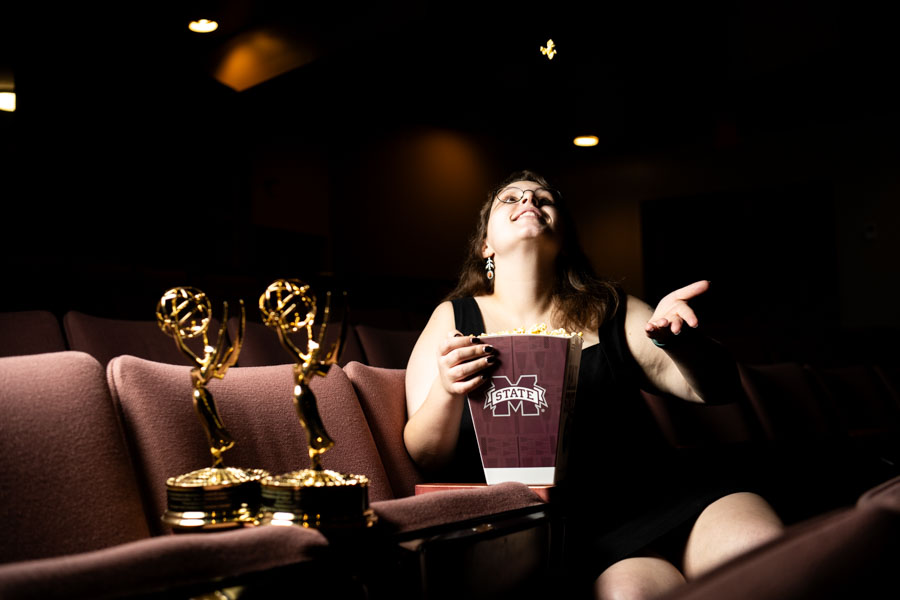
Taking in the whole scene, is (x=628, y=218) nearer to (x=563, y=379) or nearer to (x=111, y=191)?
→ (x=111, y=191)

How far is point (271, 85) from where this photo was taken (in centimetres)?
578

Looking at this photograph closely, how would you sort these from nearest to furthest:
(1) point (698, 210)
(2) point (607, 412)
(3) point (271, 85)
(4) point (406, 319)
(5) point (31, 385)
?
(5) point (31, 385)
(2) point (607, 412)
(4) point (406, 319)
(3) point (271, 85)
(1) point (698, 210)

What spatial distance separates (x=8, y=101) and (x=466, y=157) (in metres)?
4.00

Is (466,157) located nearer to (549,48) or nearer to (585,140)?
(585,140)

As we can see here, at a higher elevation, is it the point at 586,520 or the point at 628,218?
the point at 628,218

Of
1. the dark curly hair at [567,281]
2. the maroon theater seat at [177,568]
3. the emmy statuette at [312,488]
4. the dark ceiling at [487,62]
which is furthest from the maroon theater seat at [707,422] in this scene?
the dark ceiling at [487,62]

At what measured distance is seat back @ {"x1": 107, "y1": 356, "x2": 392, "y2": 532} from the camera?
31.6 inches

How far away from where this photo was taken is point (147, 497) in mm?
780

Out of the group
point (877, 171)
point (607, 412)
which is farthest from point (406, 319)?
point (877, 171)

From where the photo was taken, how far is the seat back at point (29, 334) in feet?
5.35

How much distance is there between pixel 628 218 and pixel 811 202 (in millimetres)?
1736

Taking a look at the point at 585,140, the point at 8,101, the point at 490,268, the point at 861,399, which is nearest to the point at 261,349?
Answer: the point at 490,268

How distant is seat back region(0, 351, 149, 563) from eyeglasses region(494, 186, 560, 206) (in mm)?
898

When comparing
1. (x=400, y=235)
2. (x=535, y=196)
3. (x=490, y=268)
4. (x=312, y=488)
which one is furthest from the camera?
(x=400, y=235)
